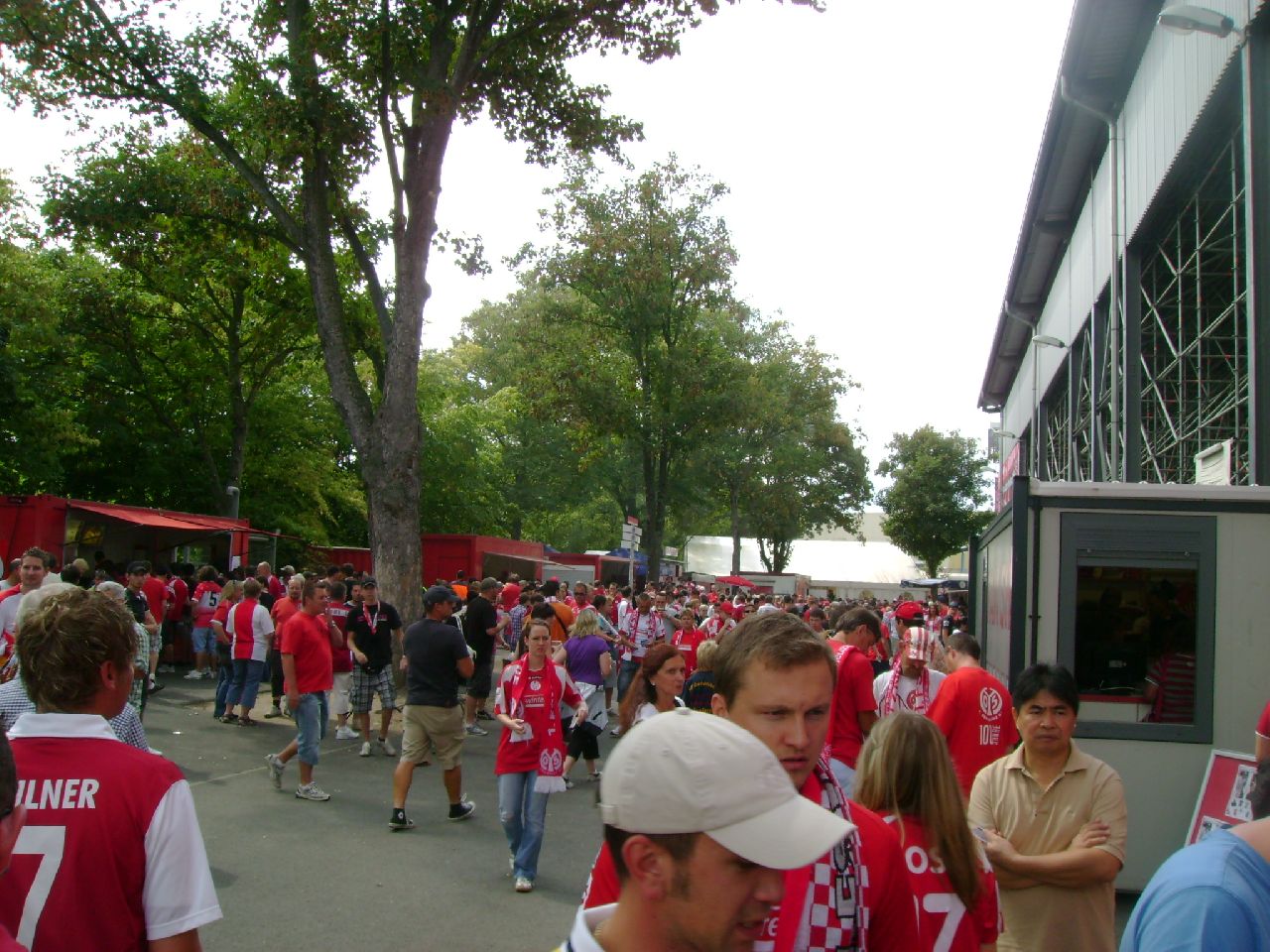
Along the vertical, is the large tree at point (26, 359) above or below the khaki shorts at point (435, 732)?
above

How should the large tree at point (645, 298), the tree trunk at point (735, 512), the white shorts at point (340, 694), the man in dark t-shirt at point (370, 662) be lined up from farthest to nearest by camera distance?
the tree trunk at point (735, 512) < the large tree at point (645, 298) < the white shorts at point (340, 694) < the man in dark t-shirt at point (370, 662)

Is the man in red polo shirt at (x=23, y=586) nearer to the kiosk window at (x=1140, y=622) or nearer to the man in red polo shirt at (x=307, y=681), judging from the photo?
the man in red polo shirt at (x=307, y=681)

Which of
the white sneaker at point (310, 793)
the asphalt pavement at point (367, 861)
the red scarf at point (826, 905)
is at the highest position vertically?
the red scarf at point (826, 905)

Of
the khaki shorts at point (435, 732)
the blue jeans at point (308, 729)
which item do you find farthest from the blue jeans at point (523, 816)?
the blue jeans at point (308, 729)

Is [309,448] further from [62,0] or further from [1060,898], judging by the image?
[1060,898]

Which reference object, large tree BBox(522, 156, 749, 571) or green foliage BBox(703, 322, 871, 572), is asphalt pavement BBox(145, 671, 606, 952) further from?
green foliage BBox(703, 322, 871, 572)

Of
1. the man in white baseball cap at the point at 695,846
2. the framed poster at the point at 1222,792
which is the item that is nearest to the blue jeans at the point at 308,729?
the framed poster at the point at 1222,792

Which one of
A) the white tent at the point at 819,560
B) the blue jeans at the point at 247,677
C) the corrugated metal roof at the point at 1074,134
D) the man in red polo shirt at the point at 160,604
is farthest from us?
the white tent at the point at 819,560

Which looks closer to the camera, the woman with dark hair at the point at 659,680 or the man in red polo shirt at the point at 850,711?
the man in red polo shirt at the point at 850,711

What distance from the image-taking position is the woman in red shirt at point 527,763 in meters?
7.51

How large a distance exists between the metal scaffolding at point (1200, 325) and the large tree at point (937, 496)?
118 feet

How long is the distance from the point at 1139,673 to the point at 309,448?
108 ft

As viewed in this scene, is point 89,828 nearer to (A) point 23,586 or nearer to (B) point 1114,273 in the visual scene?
(A) point 23,586

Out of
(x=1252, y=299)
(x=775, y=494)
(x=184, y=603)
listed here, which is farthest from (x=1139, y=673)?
(x=775, y=494)
